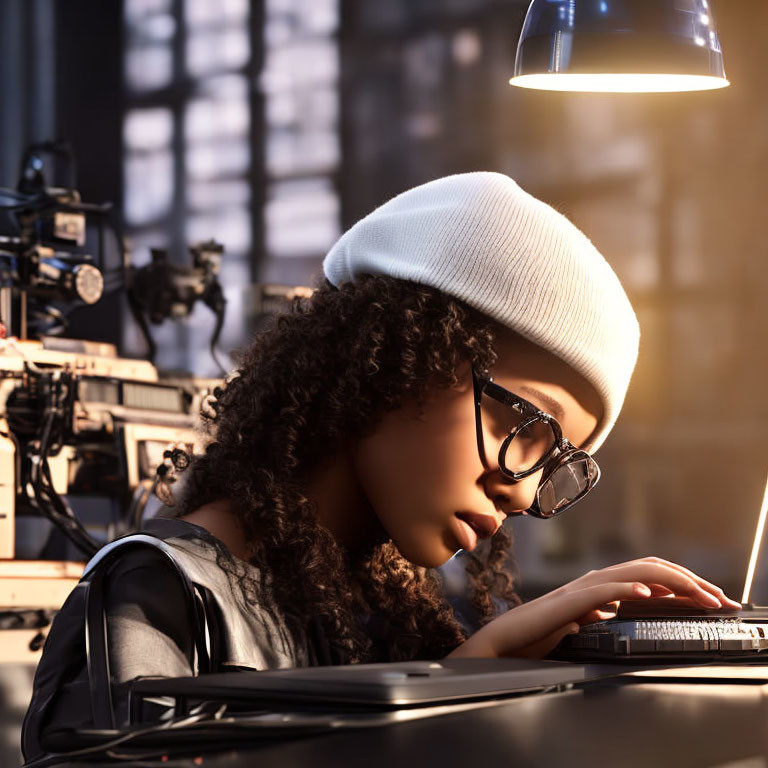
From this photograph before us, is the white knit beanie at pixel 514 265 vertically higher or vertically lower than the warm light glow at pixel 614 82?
lower

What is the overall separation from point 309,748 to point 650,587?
0.56 metres

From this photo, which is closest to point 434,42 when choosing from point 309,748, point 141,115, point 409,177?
point 409,177

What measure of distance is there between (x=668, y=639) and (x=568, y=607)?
0.10m

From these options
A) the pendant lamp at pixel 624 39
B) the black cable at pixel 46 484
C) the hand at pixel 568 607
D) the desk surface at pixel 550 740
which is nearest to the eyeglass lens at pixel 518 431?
the hand at pixel 568 607

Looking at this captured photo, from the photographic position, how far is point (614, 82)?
4.63ft

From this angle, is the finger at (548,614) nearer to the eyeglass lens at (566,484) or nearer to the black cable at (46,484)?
the eyeglass lens at (566,484)

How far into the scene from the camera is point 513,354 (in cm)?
95

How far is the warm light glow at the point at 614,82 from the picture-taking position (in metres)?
1.38

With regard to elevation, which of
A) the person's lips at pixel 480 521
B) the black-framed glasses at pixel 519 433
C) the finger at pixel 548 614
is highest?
the black-framed glasses at pixel 519 433

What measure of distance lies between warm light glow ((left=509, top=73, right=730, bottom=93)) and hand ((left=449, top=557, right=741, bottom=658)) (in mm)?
661

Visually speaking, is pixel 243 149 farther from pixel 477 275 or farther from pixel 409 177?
pixel 477 275

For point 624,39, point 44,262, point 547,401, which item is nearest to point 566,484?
point 547,401

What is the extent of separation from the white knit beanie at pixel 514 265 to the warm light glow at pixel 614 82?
45cm

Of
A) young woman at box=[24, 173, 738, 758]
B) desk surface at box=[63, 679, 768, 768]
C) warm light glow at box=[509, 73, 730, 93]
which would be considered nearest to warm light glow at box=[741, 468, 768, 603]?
young woman at box=[24, 173, 738, 758]
